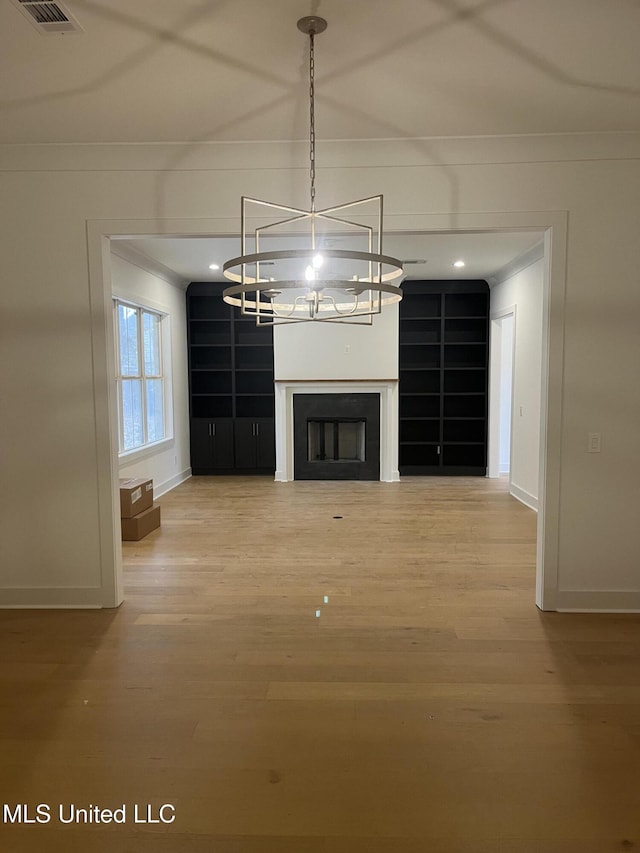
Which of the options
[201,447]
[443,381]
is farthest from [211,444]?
[443,381]

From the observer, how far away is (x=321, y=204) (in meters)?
3.29

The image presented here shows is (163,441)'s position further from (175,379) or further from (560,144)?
(560,144)

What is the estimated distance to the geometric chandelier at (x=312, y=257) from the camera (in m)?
1.87

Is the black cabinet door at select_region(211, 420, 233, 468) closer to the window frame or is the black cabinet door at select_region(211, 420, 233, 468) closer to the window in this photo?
the window frame

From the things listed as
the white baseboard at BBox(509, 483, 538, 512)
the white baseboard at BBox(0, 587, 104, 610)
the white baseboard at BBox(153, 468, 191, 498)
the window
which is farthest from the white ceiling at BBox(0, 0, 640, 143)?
the white baseboard at BBox(153, 468, 191, 498)

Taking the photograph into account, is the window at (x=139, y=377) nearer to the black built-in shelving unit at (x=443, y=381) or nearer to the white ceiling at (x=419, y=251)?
→ the white ceiling at (x=419, y=251)

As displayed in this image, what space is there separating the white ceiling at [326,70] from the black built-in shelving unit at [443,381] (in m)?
4.96

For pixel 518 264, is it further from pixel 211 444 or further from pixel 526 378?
pixel 211 444

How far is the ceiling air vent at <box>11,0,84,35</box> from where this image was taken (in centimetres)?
199

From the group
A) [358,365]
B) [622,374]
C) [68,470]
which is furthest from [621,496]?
[358,365]

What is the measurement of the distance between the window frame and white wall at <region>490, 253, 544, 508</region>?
13.8 ft

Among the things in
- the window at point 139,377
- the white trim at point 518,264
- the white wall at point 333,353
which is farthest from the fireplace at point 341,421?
the white trim at point 518,264

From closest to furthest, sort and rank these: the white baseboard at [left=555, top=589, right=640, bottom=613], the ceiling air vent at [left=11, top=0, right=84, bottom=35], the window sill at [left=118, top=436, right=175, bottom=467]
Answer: the ceiling air vent at [left=11, top=0, right=84, bottom=35] → the white baseboard at [left=555, top=589, right=640, bottom=613] → the window sill at [left=118, top=436, right=175, bottom=467]

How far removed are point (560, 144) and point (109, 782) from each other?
370 cm
